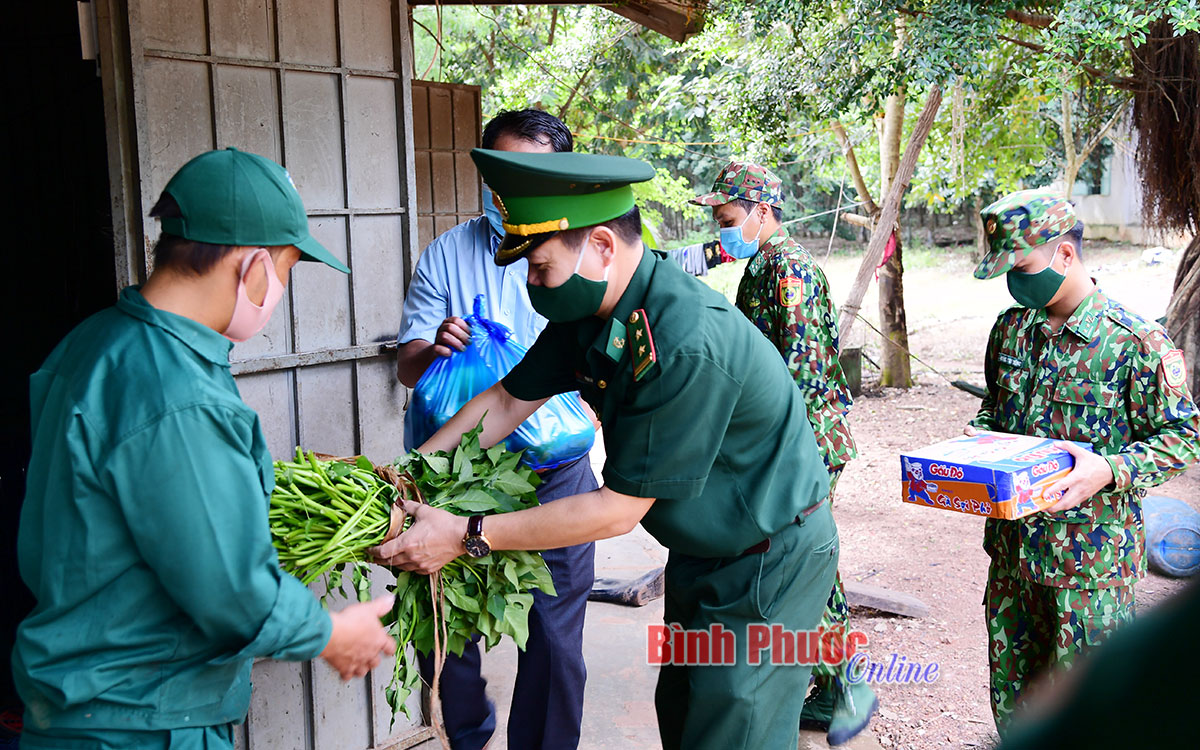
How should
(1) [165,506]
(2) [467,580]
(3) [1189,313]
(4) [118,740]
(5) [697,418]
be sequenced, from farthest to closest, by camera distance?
(3) [1189,313] → (2) [467,580] → (5) [697,418] → (4) [118,740] → (1) [165,506]

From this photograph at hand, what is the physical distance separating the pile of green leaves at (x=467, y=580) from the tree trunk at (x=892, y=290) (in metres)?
8.04

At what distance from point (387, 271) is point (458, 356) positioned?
0.71m

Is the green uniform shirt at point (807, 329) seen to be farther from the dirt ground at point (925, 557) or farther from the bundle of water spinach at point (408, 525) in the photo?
the bundle of water spinach at point (408, 525)

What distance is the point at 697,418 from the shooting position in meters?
2.16

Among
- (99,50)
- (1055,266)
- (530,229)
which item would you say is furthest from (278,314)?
(1055,266)

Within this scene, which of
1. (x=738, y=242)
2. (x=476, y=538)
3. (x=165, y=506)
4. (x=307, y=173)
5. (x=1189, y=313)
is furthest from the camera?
(x=1189, y=313)

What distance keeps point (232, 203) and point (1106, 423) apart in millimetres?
2614

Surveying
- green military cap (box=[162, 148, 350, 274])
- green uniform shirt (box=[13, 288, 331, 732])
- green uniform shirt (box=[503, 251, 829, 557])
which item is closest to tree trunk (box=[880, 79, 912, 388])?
green uniform shirt (box=[503, 251, 829, 557])

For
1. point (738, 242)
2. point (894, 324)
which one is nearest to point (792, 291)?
point (738, 242)

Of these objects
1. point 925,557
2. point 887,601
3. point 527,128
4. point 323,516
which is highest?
point 527,128

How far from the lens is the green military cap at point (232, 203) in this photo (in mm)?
1802

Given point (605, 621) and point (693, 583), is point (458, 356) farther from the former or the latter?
point (605, 621)

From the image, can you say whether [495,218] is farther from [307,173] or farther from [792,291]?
[792,291]

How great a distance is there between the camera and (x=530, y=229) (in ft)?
7.31
